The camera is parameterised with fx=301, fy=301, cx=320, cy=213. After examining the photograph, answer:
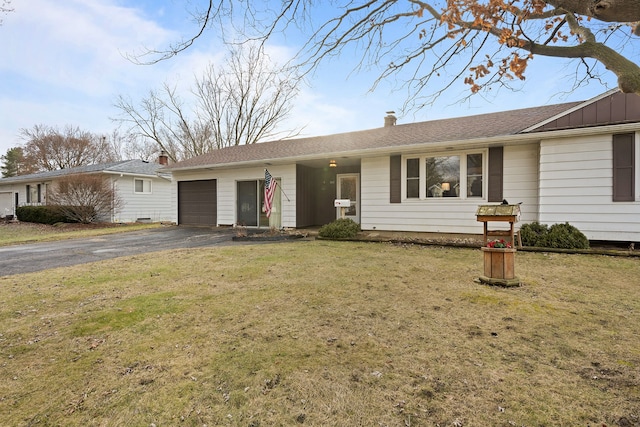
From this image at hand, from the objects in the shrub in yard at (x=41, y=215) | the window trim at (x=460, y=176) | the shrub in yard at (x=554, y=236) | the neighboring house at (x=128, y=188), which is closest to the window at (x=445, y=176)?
the window trim at (x=460, y=176)

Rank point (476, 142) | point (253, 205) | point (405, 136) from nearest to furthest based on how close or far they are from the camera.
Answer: point (476, 142)
point (405, 136)
point (253, 205)

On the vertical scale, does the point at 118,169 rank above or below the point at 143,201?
above

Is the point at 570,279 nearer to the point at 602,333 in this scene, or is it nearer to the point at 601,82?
the point at 602,333

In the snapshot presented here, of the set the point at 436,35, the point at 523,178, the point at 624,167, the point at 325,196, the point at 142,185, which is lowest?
the point at 325,196

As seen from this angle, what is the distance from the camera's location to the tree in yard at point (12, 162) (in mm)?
35938

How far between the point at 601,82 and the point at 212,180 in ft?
42.8

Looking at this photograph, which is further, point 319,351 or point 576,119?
point 576,119

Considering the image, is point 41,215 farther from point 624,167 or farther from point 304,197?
point 624,167

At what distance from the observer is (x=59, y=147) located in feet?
104

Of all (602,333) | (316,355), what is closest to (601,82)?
(602,333)

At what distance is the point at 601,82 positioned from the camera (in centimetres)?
466

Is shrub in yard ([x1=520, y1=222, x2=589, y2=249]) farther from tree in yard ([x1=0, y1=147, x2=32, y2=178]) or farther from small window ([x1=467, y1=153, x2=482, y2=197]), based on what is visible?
tree in yard ([x1=0, y1=147, x2=32, y2=178])

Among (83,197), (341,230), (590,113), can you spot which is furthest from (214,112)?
(590,113)

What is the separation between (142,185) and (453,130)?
56.7 ft
